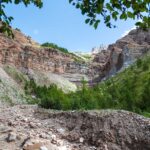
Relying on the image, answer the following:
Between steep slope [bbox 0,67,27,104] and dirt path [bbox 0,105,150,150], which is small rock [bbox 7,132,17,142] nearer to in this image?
dirt path [bbox 0,105,150,150]

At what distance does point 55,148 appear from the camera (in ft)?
47.2

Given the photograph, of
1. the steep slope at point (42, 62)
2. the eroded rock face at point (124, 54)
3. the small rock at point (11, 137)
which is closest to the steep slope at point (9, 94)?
the steep slope at point (42, 62)

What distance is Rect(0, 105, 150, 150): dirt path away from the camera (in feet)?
48.2

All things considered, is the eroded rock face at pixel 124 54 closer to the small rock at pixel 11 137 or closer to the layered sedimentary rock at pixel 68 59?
the layered sedimentary rock at pixel 68 59

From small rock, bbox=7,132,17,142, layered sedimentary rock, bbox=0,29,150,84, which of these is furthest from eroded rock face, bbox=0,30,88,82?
small rock, bbox=7,132,17,142

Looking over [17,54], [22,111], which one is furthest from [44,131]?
[17,54]

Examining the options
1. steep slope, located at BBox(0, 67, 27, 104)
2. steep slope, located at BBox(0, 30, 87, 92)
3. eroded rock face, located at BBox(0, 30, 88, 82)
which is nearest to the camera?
steep slope, located at BBox(0, 67, 27, 104)

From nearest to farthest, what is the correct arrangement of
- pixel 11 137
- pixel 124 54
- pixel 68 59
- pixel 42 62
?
1. pixel 11 137
2. pixel 124 54
3. pixel 42 62
4. pixel 68 59

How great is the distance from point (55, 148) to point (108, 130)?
2012 millimetres

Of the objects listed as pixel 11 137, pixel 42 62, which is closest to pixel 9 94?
pixel 11 137

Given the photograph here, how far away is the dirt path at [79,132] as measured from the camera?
14.7 m

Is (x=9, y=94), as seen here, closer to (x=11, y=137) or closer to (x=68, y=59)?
(x=11, y=137)

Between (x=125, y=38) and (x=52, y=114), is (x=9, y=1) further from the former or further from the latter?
(x=125, y=38)

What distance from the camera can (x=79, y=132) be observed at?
15672 millimetres
